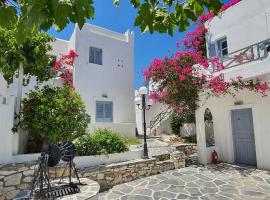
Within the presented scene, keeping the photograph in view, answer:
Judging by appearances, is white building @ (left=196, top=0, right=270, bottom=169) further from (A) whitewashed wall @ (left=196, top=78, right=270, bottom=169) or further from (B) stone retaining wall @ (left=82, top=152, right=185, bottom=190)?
(B) stone retaining wall @ (left=82, top=152, right=185, bottom=190)

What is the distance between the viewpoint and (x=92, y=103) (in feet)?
52.4

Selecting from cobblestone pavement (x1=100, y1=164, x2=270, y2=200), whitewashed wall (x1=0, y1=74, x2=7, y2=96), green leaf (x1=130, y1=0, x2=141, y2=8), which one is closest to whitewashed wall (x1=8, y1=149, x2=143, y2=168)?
cobblestone pavement (x1=100, y1=164, x2=270, y2=200)

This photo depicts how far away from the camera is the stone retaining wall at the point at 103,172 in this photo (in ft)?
23.8

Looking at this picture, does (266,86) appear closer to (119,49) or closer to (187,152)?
(187,152)

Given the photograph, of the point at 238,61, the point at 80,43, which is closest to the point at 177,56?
the point at 238,61

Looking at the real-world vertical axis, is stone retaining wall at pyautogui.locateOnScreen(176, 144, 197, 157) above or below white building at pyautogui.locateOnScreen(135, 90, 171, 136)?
below

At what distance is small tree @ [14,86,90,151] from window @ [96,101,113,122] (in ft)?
21.1

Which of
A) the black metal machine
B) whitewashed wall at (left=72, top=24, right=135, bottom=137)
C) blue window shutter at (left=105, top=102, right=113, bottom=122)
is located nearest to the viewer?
the black metal machine

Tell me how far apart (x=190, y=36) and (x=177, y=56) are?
15.6 feet

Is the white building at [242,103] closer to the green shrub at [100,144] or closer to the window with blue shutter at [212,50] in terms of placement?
the window with blue shutter at [212,50]

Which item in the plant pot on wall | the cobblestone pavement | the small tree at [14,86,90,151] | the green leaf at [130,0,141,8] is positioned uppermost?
the green leaf at [130,0,141,8]

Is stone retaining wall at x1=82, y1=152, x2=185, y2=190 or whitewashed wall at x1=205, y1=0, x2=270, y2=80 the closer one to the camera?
stone retaining wall at x1=82, y1=152, x2=185, y2=190

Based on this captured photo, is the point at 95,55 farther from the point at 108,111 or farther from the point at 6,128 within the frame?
the point at 6,128

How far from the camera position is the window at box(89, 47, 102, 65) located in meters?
16.8
